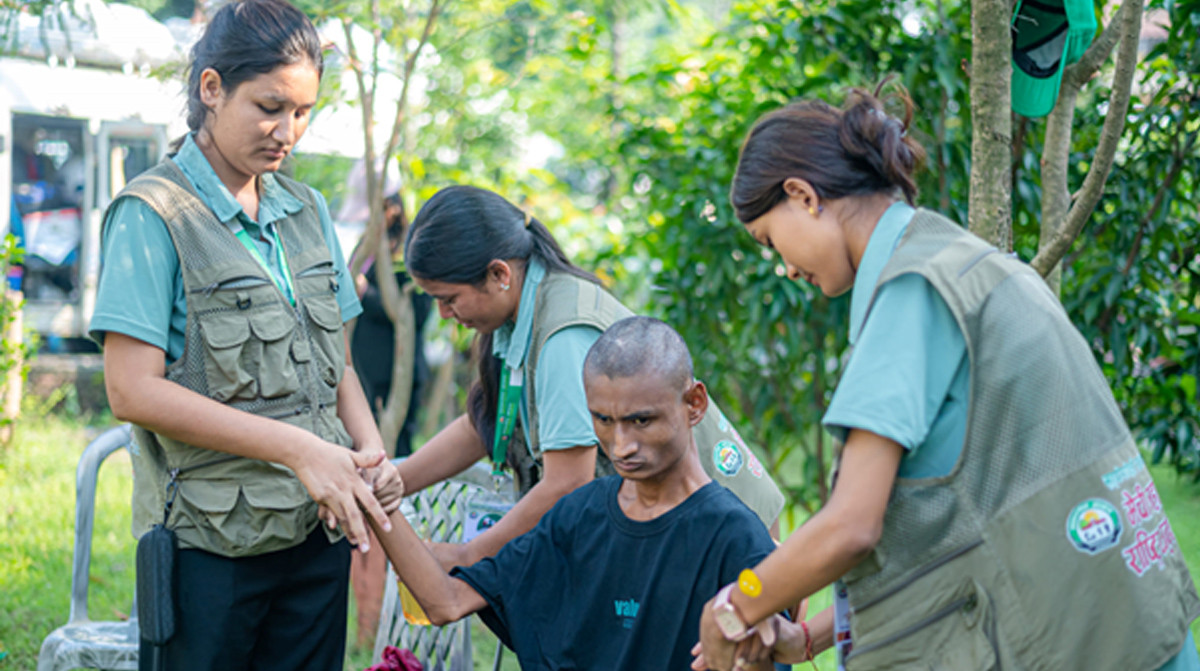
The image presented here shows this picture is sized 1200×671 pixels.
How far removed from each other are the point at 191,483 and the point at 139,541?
0.48 feet

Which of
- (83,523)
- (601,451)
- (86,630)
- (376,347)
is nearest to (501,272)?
(601,451)

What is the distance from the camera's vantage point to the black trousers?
2.01 m

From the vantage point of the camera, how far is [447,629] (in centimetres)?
281

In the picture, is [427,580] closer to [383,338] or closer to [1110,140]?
[1110,140]

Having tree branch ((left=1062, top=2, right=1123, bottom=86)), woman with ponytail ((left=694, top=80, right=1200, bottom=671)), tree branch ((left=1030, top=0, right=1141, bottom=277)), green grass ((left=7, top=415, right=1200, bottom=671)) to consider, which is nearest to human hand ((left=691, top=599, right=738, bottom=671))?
woman with ponytail ((left=694, top=80, right=1200, bottom=671))

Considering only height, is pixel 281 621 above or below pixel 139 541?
below

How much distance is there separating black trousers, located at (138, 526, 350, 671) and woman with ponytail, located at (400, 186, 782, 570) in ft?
0.88

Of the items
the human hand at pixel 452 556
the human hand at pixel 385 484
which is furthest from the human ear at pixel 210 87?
the human hand at pixel 452 556

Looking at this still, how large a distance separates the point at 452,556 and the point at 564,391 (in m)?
0.45

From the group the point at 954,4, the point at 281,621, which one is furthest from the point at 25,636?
the point at 954,4

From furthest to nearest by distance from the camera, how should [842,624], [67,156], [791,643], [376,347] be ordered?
[67,156]
[376,347]
[791,643]
[842,624]

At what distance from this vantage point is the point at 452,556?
2264 millimetres

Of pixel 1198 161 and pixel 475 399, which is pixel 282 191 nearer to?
pixel 475 399

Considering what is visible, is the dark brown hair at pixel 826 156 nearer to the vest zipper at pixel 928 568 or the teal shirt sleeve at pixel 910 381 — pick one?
the teal shirt sleeve at pixel 910 381
